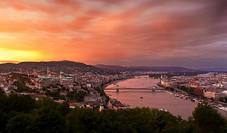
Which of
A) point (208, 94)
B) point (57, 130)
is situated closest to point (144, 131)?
point (57, 130)

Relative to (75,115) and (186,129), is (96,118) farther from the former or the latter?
(186,129)

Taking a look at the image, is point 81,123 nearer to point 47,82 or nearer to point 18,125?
point 18,125

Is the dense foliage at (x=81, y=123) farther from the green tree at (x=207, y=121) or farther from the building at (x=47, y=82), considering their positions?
the building at (x=47, y=82)

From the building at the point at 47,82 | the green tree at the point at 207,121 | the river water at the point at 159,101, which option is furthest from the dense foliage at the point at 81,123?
the building at the point at 47,82

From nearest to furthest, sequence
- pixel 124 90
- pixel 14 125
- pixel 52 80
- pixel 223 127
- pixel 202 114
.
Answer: pixel 14 125, pixel 223 127, pixel 202 114, pixel 52 80, pixel 124 90

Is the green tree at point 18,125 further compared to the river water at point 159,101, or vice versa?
the river water at point 159,101

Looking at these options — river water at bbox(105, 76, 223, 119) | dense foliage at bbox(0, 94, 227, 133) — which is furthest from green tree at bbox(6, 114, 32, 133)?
river water at bbox(105, 76, 223, 119)

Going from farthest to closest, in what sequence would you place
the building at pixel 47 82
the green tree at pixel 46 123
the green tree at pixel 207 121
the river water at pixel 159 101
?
1. the building at pixel 47 82
2. the river water at pixel 159 101
3. the green tree at pixel 207 121
4. the green tree at pixel 46 123

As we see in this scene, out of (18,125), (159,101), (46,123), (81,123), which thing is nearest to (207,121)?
(81,123)

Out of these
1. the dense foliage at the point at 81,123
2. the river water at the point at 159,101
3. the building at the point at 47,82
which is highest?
the dense foliage at the point at 81,123

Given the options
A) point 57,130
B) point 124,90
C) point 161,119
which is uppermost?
point 57,130

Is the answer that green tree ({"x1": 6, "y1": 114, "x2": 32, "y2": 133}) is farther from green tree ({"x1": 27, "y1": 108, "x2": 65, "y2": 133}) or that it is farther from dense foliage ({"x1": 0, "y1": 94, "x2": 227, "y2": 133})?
green tree ({"x1": 27, "y1": 108, "x2": 65, "y2": 133})
